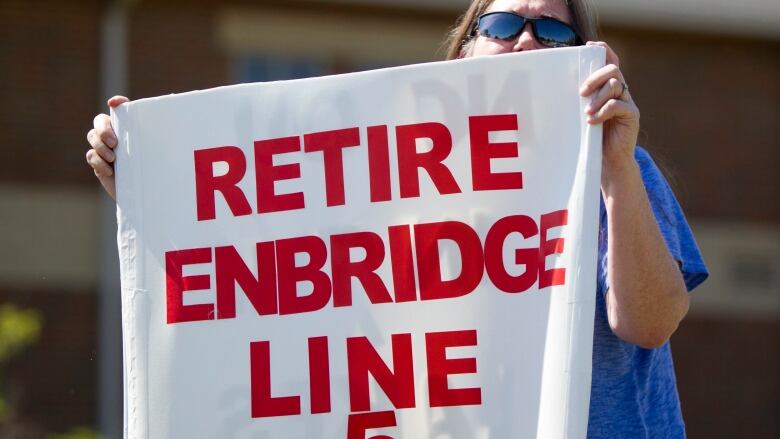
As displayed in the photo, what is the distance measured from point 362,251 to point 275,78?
33.9ft

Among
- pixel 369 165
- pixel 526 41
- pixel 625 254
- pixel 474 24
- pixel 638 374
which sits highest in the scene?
pixel 474 24

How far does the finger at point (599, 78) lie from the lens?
9.35 ft

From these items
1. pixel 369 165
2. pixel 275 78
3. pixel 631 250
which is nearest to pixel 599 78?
pixel 631 250

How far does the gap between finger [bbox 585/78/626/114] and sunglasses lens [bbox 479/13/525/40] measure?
383 mm

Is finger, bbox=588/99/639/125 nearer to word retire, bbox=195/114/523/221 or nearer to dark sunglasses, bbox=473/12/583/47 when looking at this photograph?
word retire, bbox=195/114/523/221

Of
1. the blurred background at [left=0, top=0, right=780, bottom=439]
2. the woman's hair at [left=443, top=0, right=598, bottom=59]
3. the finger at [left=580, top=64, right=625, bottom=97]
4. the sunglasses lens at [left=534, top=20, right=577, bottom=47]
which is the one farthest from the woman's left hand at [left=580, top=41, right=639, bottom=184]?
the blurred background at [left=0, top=0, right=780, bottom=439]

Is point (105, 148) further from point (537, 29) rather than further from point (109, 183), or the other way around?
point (537, 29)

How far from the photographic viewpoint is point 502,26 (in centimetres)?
323

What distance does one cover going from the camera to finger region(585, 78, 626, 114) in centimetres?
284

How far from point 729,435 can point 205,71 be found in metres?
6.18

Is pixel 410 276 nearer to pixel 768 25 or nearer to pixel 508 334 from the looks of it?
pixel 508 334

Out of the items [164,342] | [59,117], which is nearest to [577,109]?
[164,342]

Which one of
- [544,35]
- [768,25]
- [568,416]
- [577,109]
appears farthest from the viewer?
[768,25]

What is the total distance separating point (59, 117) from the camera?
508 inches
